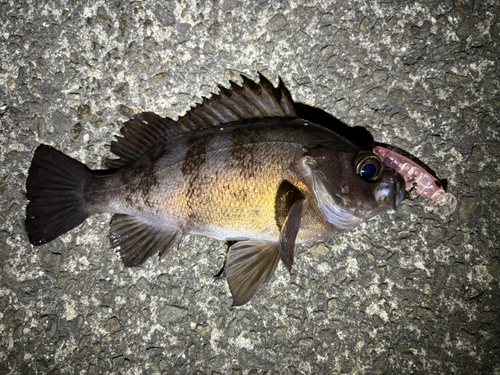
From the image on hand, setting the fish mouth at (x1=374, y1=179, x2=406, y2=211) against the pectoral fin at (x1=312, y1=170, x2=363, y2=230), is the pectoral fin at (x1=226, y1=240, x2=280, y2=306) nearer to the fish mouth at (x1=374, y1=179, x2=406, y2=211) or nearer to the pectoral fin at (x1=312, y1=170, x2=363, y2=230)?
the pectoral fin at (x1=312, y1=170, x2=363, y2=230)

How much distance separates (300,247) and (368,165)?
30.6 inches

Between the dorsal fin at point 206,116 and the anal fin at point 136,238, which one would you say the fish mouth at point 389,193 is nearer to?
the dorsal fin at point 206,116

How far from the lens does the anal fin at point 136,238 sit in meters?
1.96

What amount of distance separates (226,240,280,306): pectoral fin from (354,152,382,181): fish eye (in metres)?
0.62

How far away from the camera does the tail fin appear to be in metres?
2.02

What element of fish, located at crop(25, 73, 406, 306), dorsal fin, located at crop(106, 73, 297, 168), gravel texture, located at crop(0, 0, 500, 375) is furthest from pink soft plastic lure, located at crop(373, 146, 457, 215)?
dorsal fin, located at crop(106, 73, 297, 168)

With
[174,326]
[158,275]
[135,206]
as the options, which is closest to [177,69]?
[135,206]

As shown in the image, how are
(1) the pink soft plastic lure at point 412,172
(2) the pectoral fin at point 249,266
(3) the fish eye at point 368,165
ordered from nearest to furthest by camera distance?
(3) the fish eye at point 368,165, (2) the pectoral fin at point 249,266, (1) the pink soft plastic lure at point 412,172

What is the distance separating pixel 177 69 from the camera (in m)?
2.14

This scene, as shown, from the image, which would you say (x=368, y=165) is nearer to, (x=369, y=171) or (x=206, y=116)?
(x=369, y=171)

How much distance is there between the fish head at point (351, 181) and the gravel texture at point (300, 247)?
1.70 feet

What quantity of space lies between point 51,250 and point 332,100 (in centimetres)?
219

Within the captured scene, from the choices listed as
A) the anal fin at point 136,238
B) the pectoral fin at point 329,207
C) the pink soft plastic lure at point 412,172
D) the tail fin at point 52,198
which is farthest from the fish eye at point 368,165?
the tail fin at point 52,198

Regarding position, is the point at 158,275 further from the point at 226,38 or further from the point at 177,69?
the point at 226,38
